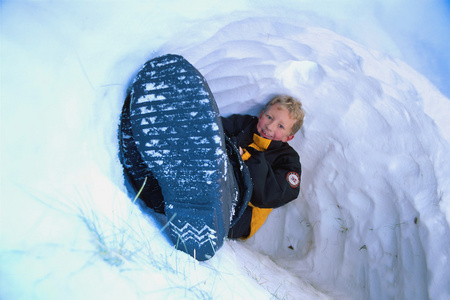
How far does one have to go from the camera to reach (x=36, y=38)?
30.2 inches

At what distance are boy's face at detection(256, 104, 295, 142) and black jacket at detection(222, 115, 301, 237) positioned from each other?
2.6 inches

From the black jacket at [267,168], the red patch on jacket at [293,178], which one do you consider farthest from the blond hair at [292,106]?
the red patch on jacket at [293,178]

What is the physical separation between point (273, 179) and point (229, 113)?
57 centimetres

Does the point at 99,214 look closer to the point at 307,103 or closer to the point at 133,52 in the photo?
the point at 133,52

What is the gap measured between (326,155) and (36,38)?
5.51 ft

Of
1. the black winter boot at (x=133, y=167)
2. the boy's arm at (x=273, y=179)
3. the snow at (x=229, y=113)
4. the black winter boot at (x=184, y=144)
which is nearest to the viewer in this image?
the snow at (x=229, y=113)

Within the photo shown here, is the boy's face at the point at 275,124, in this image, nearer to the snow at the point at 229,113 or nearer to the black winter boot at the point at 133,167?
the snow at the point at 229,113

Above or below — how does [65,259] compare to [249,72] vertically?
below

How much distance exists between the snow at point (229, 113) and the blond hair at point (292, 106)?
0.07 m

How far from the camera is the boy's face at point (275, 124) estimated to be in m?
1.68

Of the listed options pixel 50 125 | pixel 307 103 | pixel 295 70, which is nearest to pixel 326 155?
pixel 307 103

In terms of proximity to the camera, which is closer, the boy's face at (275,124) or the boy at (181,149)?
the boy at (181,149)

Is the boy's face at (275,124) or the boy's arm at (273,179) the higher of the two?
the boy's face at (275,124)

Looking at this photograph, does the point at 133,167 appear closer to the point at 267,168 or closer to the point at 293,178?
the point at 267,168
